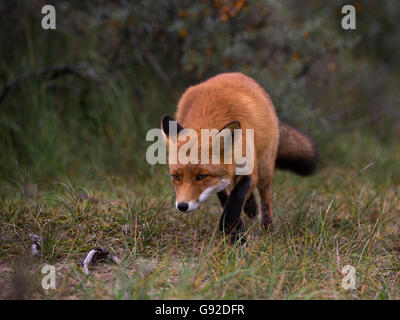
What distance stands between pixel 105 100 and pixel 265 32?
2920 millimetres

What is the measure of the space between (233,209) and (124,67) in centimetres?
465

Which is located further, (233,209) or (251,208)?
(251,208)

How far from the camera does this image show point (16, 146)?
6629mm

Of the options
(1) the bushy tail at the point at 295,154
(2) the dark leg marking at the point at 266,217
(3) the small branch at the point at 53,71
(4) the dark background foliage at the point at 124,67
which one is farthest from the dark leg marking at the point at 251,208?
(3) the small branch at the point at 53,71

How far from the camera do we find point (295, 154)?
5.22 meters

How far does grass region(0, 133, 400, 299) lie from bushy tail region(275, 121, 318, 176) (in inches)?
12.8

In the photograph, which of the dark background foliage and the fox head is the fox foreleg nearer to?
the fox head

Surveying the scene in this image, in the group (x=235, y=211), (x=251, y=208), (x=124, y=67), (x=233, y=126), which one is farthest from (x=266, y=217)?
(x=124, y=67)

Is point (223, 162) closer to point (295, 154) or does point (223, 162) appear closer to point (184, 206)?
point (184, 206)

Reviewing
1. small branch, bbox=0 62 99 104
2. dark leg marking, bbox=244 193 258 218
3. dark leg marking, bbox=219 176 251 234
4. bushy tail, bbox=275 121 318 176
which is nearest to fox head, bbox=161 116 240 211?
dark leg marking, bbox=219 176 251 234

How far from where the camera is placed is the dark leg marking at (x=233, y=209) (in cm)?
390

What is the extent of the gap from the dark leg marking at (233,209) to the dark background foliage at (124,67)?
2360 millimetres

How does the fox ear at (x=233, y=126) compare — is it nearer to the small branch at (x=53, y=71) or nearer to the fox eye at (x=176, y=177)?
the fox eye at (x=176, y=177)

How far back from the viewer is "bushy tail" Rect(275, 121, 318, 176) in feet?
17.0
